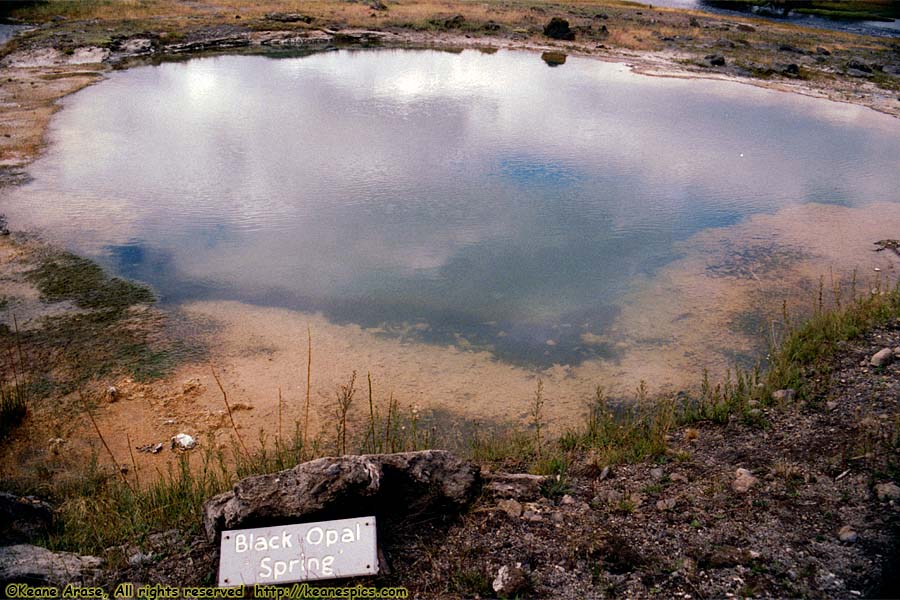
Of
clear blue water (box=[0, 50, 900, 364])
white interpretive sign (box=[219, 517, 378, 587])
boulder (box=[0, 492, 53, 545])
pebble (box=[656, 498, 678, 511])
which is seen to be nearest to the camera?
white interpretive sign (box=[219, 517, 378, 587])

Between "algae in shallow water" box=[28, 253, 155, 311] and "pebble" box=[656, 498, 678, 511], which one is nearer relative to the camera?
"pebble" box=[656, 498, 678, 511]

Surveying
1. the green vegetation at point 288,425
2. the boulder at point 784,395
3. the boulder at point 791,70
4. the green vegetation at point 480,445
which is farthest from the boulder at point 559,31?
the boulder at point 784,395

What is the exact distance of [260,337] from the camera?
6.20 metres

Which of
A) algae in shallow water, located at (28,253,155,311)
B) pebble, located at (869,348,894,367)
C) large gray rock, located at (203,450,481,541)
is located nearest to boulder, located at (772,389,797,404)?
pebble, located at (869,348,894,367)

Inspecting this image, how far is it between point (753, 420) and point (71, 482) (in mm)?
4554

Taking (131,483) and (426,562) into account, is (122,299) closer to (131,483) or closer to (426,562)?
(131,483)

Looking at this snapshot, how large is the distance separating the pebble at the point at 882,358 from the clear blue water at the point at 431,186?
2.04 meters

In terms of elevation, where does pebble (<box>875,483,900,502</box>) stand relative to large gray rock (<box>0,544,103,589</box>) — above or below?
above

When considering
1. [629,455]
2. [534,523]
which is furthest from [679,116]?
[534,523]

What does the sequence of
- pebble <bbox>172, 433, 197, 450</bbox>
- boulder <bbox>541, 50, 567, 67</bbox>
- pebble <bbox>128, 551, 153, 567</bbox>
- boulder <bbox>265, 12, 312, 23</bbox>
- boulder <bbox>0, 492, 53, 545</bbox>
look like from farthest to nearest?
boulder <bbox>265, 12, 312, 23</bbox> → boulder <bbox>541, 50, 567, 67</bbox> → pebble <bbox>172, 433, 197, 450</bbox> → boulder <bbox>0, 492, 53, 545</bbox> → pebble <bbox>128, 551, 153, 567</bbox>

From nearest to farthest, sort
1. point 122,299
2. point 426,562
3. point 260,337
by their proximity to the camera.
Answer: point 426,562, point 260,337, point 122,299

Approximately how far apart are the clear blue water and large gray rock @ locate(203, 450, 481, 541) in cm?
263

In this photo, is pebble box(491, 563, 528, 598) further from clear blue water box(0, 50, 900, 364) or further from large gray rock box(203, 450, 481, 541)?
clear blue water box(0, 50, 900, 364)

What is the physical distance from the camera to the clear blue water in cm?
700
